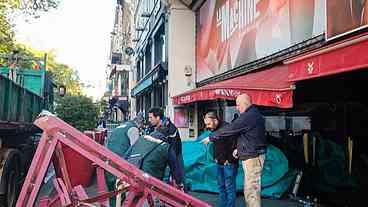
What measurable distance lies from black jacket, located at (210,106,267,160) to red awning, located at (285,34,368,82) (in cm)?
108

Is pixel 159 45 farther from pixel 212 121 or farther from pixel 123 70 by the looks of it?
pixel 123 70

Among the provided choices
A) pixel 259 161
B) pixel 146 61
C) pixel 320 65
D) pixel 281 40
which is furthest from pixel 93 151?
pixel 146 61

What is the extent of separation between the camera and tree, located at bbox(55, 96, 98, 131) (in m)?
25.1

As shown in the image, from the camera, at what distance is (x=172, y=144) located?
22.5 feet

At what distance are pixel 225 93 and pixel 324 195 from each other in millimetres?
2942

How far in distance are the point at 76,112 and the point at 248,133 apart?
19.5m

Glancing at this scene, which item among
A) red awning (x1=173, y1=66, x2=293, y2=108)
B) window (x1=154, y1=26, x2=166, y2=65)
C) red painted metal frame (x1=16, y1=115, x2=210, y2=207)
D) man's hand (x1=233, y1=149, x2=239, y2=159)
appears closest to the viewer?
red painted metal frame (x1=16, y1=115, x2=210, y2=207)

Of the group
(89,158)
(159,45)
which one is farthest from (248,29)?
(159,45)

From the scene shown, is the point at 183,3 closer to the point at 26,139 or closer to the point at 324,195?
the point at 26,139

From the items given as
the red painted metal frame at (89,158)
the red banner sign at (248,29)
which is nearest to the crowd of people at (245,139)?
the red banner sign at (248,29)

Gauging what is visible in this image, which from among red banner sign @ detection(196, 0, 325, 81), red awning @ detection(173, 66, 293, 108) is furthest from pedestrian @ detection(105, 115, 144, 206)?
red banner sign @ detection(196, 0, 325, 81)

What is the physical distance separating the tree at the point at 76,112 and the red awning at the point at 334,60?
20263mm

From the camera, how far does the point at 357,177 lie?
9.24 m

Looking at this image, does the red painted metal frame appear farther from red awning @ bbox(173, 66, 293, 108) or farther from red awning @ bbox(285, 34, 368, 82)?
red awning @ bbox(173, 66, 293, 108)
